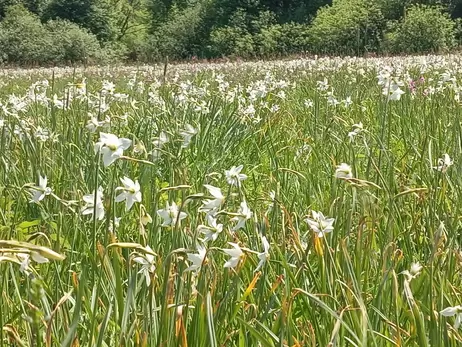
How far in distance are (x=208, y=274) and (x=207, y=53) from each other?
3493cm

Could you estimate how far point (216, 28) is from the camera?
3794 centimetres

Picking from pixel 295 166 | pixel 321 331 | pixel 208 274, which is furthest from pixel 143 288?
pixel 295 166

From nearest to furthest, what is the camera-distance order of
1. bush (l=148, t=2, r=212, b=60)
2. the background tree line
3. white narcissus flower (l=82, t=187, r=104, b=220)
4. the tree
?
1. white narcissus flower (l=82, t=187, r=104, b=220)
2. the background tree line
3. bush (l=148, t=2, r=212, b=60)
4. the tree

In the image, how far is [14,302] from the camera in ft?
5.39

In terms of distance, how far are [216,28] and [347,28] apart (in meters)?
19.1

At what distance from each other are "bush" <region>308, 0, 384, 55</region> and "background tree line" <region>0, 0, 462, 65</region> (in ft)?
0.13

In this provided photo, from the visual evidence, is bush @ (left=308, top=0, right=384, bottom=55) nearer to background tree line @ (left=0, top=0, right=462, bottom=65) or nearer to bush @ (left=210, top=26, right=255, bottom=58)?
background tree line @ (left=0, top=0, right=462, bottom=65)

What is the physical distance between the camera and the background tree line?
20.6 m

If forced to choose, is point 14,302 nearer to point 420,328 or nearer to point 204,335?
point 204,335

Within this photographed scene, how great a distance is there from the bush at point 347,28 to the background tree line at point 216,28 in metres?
0.04

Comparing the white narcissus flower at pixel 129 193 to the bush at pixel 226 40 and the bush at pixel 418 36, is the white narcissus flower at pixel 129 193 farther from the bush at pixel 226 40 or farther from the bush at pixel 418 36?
the bush at pixel 226 40

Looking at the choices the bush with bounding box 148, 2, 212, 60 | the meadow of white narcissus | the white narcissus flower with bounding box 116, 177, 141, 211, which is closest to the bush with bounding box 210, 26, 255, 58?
the bush with bounding box 148, 2, 212, 60

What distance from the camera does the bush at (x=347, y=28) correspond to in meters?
18.9

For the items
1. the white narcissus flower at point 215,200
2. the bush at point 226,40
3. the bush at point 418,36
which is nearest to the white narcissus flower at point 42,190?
the white narcissus flower at point 215,200
